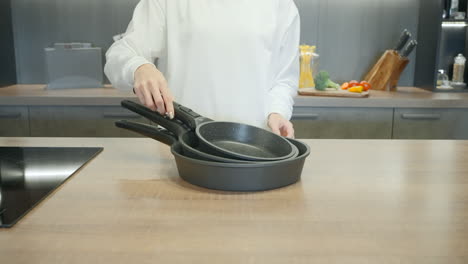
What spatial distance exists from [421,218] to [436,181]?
209 mm

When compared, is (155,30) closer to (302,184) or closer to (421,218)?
(302,184)

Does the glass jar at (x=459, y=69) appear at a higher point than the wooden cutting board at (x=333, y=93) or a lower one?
higher

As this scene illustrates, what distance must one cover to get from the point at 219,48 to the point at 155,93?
0.55 meters

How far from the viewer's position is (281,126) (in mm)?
1136

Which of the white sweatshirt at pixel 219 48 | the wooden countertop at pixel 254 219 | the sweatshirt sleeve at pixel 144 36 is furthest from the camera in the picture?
the white sweatshirt at pixel 219 48

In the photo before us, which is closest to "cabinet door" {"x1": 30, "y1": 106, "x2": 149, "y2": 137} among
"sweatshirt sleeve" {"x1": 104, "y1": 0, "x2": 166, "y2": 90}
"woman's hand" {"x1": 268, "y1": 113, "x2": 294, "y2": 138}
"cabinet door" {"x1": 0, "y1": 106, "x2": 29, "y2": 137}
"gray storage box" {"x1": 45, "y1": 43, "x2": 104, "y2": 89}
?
"cabinet door" {"x1": 0, "y1": 106, "x2": 29, "y2": 137}

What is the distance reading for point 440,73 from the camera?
8.68ft

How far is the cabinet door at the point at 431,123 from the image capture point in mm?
2230

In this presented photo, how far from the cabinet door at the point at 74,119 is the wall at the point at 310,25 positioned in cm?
58

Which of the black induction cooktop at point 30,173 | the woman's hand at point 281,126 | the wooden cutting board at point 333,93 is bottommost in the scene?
the wooden cutting board at point 333,93

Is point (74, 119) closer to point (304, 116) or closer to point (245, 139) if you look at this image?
point (304, 116)

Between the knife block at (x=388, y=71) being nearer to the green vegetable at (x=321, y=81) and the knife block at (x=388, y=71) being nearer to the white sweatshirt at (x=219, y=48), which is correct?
the green vegetable at (x=321, y=81)

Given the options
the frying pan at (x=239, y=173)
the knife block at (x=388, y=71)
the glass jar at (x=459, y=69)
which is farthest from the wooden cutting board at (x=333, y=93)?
the frying pan at (x=239, y=173)

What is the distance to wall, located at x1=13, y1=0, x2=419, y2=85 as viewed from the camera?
104 inches
